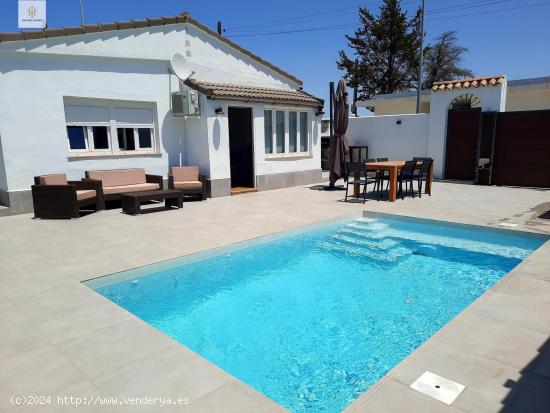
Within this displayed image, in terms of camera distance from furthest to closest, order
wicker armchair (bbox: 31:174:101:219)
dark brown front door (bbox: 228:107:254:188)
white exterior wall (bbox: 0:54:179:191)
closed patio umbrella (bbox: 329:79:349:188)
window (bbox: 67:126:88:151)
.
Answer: dark brown front door (bbox: 228:107:254:188) → closed patio umbrella (bbox: 329:79:349:188) → window (bbox: 67:126:88:151) → white exterior wall (bbox: 0:54:179:191) → wicker armchair (bbox: 31:174:101:219)

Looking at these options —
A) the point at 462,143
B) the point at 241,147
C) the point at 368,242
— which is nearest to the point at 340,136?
the point at 241,147

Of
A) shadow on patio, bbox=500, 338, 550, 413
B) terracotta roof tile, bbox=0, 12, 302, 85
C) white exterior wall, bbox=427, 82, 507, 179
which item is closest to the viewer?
shadow on patio, bbox=500, 338, 550, 413

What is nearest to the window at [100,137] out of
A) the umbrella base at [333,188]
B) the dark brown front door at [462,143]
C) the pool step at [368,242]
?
the umbrella base at [333,188]

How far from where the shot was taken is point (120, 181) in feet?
36.0

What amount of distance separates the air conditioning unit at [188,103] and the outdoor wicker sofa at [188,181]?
69.1 inches

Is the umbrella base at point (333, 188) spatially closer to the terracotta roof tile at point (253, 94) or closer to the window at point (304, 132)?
the window at point (304, 132)

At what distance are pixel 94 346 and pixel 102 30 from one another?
33.3ft

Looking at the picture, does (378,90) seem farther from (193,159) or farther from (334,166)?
(193,159)

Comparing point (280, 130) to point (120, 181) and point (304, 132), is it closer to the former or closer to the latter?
point (304, 132)

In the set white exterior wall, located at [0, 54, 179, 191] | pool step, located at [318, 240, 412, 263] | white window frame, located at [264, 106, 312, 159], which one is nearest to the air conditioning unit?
white exterior wall, located at [0, 54, 179, 191]

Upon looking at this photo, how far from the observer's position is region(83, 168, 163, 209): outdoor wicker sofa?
10.3 metres

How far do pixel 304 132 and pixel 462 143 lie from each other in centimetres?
634

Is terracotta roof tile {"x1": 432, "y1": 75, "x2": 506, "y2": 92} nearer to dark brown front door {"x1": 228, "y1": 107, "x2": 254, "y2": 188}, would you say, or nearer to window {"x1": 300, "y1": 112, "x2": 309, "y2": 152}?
window {"x1": 300, "y1": 112, "x2": 309, "y2": 152}

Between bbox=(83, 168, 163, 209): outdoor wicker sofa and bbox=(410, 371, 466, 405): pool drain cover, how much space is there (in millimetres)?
9398
